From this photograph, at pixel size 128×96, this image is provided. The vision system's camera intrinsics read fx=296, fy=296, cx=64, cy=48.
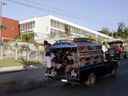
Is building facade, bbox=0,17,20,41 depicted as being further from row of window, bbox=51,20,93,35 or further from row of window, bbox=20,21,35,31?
row of window, bbox=51,20,93,35

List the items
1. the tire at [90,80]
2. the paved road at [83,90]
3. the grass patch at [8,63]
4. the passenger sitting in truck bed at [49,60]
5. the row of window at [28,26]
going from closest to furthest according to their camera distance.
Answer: the paved road at [83,90] < the tire at [90,80] < the passenger sitting in truck bed at [49,60] < the grass patch at [8,63] < the row of window at [28,26]

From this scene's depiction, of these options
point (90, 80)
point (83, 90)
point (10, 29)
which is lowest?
point (83, 90)

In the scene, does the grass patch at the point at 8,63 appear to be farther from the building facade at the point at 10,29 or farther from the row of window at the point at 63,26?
the row of window at the point at 63,26

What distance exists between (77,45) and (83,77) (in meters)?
1.60

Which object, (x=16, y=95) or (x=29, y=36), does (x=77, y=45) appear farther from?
(x=29, y=36)

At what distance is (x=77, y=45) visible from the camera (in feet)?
48.0

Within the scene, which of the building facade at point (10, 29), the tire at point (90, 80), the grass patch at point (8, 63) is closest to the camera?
the tire at point (90, 80)

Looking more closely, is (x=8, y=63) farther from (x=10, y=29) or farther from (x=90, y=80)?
(x=10, y=29)

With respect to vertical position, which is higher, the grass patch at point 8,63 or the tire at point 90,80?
the tire at point 90,80

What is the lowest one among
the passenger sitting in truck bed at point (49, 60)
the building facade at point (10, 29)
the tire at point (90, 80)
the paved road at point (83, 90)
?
the paved road at point (83, 90)

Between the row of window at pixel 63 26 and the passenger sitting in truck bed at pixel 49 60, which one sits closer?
the passenger sitting in truck bed at pixel 49 60

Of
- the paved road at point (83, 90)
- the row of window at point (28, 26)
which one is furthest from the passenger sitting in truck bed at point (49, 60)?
the row of window at point (28, 26)

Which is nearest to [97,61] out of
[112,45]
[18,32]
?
[112,45]

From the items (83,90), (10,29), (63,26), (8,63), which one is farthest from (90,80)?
(63,26)
